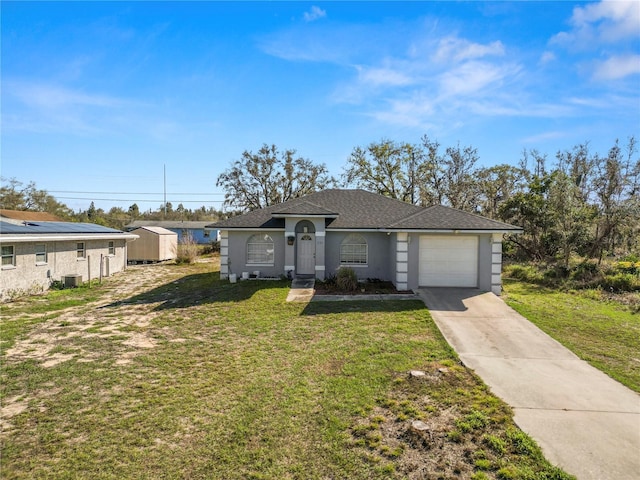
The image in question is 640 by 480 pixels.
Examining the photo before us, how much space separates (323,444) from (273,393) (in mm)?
1553

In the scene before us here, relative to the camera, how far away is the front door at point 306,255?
15.9 metres

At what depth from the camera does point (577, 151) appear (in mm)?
24719

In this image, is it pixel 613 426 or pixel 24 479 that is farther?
pixel 613 426

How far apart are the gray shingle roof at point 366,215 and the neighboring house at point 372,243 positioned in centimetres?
4

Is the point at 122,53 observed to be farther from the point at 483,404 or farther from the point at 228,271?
the point at 483,404

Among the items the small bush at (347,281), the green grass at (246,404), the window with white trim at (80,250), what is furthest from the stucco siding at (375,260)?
the window with white trim at (80,250)

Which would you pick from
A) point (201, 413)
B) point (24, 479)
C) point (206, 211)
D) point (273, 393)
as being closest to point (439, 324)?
point (273, 393)

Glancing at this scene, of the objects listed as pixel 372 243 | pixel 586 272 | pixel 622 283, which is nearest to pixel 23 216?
pixel 372 243

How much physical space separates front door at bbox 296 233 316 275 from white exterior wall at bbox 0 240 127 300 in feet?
32.7

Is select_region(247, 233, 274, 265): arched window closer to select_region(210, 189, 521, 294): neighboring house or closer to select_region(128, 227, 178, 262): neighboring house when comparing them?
select_region(210, 189, 521, 294): neighboring house

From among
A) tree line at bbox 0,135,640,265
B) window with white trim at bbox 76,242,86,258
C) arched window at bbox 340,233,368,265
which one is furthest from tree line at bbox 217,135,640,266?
window with white trim at bbox 76,242,86,258

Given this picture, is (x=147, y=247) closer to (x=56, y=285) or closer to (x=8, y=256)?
(x=56, y=285)

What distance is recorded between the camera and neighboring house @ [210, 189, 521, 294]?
1327 cm

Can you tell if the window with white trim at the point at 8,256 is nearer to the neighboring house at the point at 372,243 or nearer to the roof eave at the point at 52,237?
the roof eave at the point at 52,237
